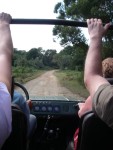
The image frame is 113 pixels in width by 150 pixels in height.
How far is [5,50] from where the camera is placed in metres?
1.68

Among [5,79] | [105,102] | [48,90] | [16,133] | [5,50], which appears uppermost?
[5,50]

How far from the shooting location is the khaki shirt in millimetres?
1769

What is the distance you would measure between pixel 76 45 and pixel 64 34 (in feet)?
4.96

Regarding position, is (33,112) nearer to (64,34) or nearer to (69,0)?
(64,34)

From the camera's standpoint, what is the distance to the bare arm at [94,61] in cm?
189

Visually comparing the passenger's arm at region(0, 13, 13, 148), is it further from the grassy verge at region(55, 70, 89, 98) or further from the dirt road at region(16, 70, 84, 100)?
the grassy verge at region(55, 70, 89, 98)

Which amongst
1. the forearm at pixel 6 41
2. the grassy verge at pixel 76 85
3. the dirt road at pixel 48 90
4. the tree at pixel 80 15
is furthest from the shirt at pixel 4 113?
the tree at pixel 80 15

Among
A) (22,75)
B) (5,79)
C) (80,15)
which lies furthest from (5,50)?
(22,75)

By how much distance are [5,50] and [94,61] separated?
453 mm

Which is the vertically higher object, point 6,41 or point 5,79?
point 6,41

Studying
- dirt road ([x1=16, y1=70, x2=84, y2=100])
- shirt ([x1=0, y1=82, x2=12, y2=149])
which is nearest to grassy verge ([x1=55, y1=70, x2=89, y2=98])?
dirt road ([x1=16, y1=70, x2=84, y2=100])

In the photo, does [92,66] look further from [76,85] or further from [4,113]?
[76,85]

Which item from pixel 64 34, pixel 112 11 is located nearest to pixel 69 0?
pixel 64 34

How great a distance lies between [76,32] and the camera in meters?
35.1
